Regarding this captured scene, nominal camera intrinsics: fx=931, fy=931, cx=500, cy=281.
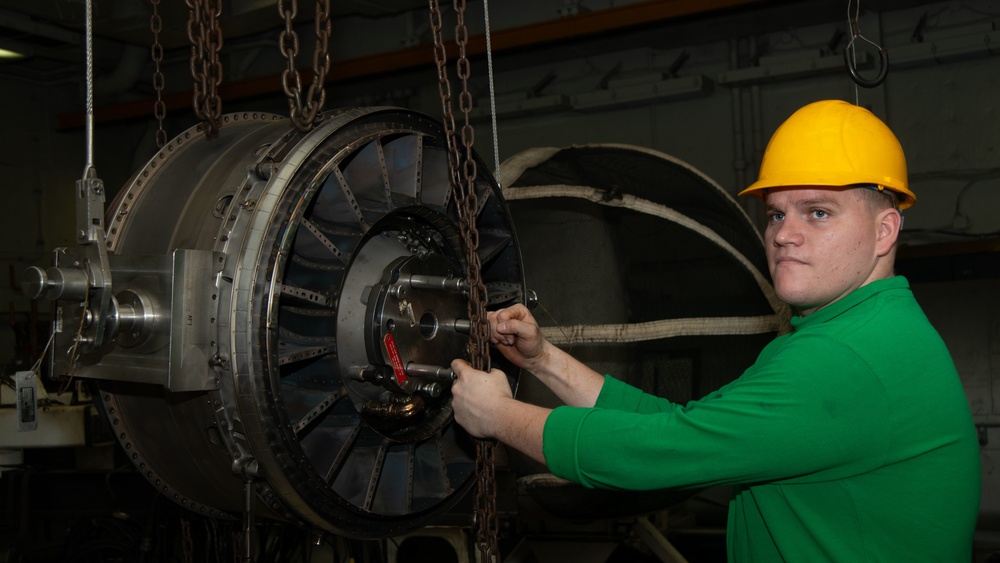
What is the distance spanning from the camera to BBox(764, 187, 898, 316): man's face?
80.6 inches

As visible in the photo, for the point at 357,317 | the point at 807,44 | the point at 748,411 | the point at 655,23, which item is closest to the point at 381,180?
the point at 357,317

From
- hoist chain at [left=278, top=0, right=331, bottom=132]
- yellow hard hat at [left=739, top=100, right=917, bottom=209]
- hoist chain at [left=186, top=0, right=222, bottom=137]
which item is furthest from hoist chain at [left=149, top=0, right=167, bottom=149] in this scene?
yellow hard hat at [left=739, top=100, right=917, bottom=209]

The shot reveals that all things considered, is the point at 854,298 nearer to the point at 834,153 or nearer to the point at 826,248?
the point at 826,248

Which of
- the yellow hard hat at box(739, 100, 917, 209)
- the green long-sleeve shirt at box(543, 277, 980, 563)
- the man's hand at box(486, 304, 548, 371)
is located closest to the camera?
the green long-sleeve shirt at box(543, 277, 980, 563)

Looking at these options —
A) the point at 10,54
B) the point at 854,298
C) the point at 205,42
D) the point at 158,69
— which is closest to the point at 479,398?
the point at 854,298

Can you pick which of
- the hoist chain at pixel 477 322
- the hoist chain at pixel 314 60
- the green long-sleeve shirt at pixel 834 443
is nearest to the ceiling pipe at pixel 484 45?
the hoist chain at pixel 477 322

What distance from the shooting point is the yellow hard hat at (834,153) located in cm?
210

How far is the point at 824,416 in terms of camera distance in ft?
5.91

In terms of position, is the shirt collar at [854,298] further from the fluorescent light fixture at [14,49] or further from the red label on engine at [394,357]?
the fluorescent light fixture at [14,49]

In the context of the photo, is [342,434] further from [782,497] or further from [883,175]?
[883,175]

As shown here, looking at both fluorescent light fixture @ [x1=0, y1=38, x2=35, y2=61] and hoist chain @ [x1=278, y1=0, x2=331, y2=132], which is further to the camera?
fluorescent light fixture @ [x1=0, y1=38, x2=35, y2=61]

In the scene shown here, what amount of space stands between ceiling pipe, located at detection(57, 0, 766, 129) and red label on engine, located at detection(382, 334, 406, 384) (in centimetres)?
405

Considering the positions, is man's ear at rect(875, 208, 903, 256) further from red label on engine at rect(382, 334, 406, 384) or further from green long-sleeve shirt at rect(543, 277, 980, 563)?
red label on engine at rect(382, 334, 406, 384)

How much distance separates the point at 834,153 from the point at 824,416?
0.65 m
